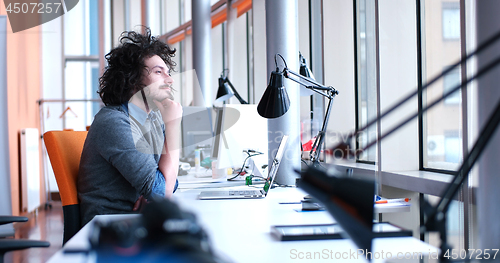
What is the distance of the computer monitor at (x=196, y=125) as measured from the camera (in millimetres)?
2988

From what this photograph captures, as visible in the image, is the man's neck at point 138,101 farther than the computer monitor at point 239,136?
No

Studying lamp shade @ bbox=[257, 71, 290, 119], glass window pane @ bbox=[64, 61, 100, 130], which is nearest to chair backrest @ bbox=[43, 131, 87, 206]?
lamp shade @ bbox=[257, 71, 290, 119]

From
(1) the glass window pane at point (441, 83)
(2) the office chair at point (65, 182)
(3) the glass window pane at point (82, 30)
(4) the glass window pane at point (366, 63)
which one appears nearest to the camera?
(2) the office chair at point (65, 182)

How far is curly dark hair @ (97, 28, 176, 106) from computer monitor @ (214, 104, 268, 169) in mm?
779

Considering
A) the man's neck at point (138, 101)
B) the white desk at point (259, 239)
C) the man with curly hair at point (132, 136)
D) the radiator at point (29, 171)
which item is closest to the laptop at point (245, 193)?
the white desk at point (259, 239)

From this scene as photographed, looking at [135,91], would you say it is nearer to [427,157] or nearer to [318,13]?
[427,157]

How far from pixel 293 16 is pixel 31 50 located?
4.43m

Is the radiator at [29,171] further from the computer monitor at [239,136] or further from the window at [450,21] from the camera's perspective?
the window at [450,21]

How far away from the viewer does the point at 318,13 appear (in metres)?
4.14

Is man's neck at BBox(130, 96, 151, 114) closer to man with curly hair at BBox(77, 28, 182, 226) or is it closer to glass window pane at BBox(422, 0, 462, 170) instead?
man with curly hair at BBox(77, 28, 182, 226)

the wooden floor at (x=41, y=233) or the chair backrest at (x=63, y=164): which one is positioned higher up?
the chair backrest at (x=63, y=164)

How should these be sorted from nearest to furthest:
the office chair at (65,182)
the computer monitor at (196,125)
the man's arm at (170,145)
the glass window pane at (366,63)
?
the office chair at (65,182) < the man's arm at (170,145) < the computer monitor at (196,125) < the glass window pane at (366,63)

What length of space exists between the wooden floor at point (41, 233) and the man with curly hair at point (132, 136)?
1.31 metres

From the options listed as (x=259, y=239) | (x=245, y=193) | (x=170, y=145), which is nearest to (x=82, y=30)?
(x=170, y=145)
